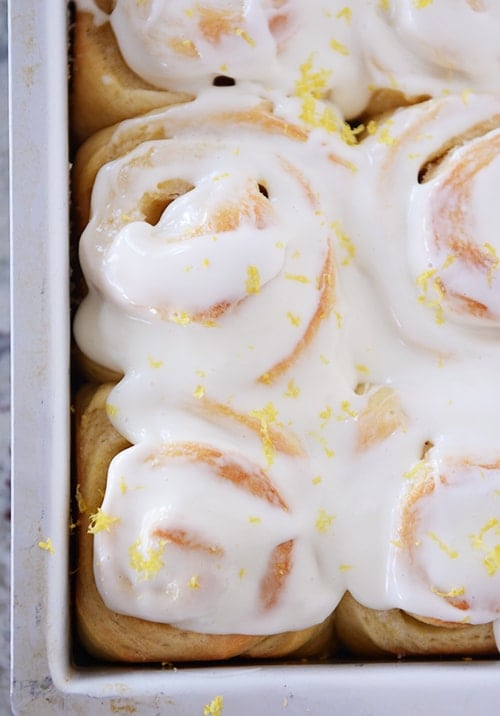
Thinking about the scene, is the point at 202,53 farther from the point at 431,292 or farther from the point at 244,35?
the point at 431,292

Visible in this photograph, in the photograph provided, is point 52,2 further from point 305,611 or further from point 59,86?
point 305,611

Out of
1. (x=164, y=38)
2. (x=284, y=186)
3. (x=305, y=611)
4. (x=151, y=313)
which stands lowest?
(x=305, y=611)

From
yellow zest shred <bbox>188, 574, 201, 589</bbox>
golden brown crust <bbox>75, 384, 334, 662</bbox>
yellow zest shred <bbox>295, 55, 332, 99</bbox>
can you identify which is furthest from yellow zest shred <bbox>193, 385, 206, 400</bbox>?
yellow zest shred <bbox>295, 55, 332, 99</bbox>

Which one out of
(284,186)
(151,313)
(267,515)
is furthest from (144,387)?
(284,186)

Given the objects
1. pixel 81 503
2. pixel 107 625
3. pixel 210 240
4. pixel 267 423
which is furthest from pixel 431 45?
pixel 107 625

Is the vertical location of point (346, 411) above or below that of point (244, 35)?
below

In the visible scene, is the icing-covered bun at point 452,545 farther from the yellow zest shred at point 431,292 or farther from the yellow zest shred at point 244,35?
the yellow zest shred at point 244,35
